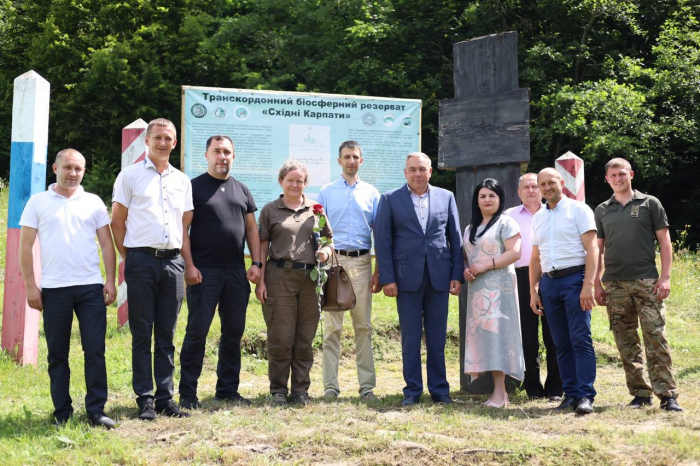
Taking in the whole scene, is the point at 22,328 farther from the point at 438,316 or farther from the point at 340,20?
the point at 340,20

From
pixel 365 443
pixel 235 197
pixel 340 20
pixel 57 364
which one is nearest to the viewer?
pixel 365 443

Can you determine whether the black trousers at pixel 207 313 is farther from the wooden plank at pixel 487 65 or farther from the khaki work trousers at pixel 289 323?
the wooden plank at pixel 487 65

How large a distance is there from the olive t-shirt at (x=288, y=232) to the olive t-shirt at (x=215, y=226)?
27cm

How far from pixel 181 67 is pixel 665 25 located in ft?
43.9

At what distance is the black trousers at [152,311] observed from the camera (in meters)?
4.87

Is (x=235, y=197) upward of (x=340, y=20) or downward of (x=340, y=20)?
downward

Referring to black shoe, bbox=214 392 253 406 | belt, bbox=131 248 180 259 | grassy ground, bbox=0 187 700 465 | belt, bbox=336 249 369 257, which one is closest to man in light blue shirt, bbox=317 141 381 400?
belt, bbox=336 249 369 257

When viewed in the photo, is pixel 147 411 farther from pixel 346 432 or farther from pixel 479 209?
pixel 479 209

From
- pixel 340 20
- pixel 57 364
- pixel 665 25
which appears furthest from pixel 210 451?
pixel 665 25

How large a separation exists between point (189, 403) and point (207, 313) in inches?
26.7

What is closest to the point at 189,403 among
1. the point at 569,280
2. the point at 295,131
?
the point at 569,280

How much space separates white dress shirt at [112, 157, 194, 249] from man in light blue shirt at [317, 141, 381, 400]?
1638mm

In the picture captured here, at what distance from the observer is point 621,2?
17.0m

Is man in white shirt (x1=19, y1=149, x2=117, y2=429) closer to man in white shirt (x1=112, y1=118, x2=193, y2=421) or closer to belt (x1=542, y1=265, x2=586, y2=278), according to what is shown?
man in white shirt (x1=112, y1=118, x2=193, y2=421)
